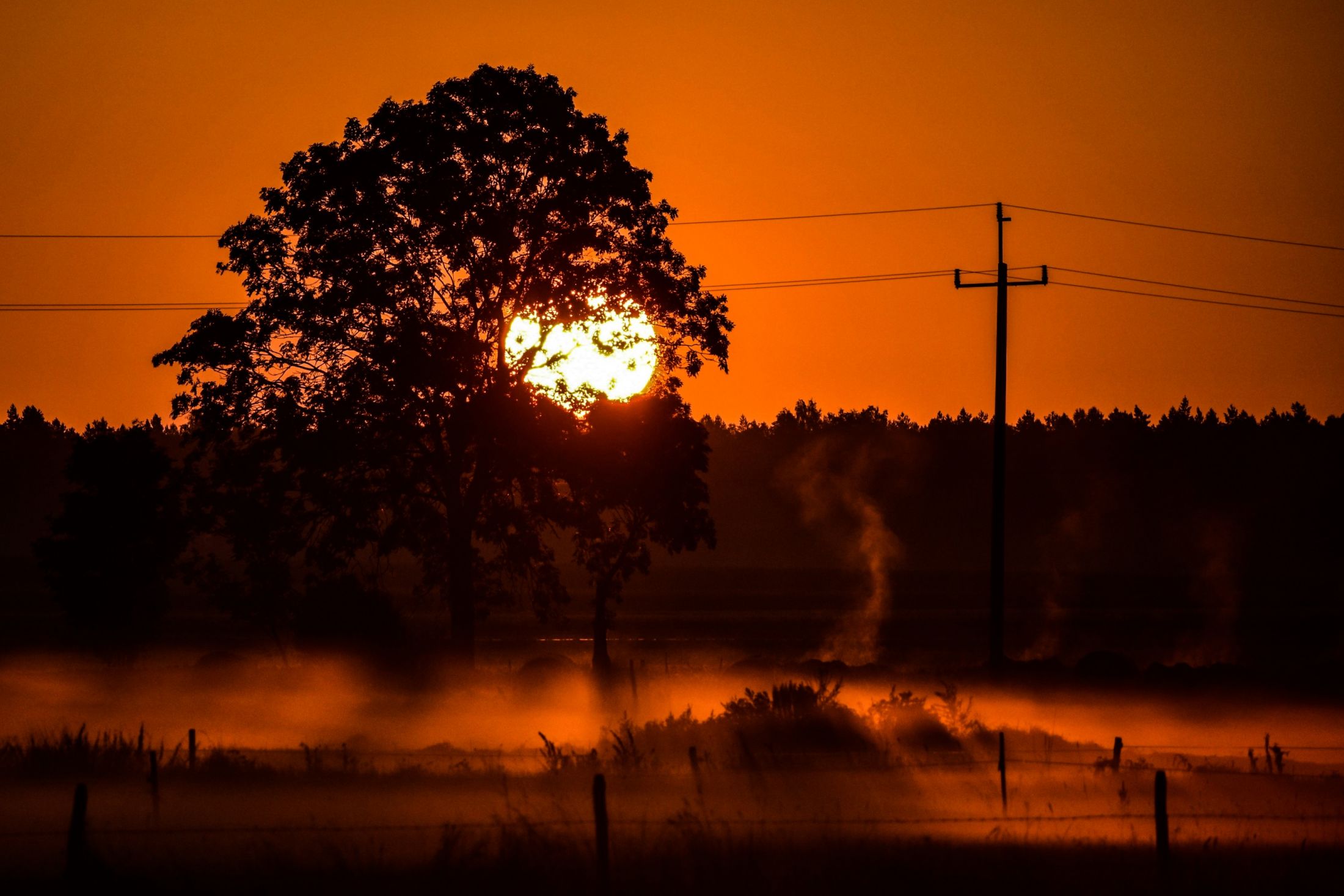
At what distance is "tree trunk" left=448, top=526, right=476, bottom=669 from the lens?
117 ft

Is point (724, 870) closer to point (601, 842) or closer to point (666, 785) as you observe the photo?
point (601, 842)

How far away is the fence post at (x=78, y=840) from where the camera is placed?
12.7 m

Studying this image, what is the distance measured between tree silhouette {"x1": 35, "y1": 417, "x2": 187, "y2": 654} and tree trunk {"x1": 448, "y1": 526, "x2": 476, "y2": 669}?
48.3 feet

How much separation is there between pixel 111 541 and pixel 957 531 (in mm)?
112462

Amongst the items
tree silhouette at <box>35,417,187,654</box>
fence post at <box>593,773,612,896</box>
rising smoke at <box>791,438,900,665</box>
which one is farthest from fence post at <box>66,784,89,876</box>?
rising smoke at <box>791,438,900,665</box>

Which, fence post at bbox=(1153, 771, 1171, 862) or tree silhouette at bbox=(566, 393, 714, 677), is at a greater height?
tree silhouette at bbox=(566, 393, 714, 677)

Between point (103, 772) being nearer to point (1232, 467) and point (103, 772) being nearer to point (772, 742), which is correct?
point (772, 742)

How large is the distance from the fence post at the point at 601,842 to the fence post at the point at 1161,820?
579 cm

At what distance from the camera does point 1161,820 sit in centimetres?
1401

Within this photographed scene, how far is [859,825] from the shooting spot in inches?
632

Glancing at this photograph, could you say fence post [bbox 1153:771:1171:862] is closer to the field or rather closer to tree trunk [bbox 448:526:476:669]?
the field

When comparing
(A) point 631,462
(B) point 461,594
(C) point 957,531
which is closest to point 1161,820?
(A) point 631,462

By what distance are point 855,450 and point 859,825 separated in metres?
174

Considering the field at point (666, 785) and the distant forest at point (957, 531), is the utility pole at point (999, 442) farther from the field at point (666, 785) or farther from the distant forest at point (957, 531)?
the distant forest at point (957, 531)
